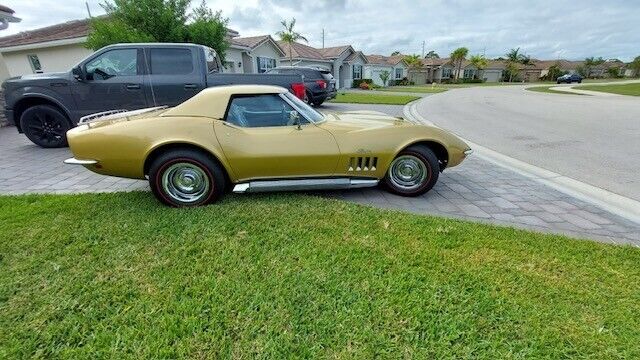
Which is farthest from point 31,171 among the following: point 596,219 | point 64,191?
point 596,219

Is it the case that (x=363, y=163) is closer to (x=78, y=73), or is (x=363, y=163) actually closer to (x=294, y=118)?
(x=294, y=118)

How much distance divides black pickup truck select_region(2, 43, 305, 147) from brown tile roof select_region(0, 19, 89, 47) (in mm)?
11333

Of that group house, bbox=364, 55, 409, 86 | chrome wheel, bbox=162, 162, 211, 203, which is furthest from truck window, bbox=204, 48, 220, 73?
house, bbox=364, 55, 409, 86

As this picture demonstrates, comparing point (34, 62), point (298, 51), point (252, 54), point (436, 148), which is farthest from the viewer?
point (298, 51)

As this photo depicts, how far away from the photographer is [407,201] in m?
4.01

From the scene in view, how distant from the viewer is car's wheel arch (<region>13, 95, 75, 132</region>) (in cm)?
617

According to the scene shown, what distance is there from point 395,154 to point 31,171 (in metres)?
5.70

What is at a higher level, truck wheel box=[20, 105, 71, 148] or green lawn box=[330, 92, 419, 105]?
truck wheel box=[20, 105, 71, 148]

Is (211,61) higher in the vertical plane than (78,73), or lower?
higher

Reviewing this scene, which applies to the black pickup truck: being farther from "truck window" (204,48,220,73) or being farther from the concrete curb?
the concrete curb

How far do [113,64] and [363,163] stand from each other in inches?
213

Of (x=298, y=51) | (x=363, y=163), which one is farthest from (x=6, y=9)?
(x=298, y=51)

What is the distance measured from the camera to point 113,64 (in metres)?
6.11

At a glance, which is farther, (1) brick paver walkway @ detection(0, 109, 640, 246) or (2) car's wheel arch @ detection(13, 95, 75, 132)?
(2) car's wheel arch @ detection(13, 95, 75, 132)
